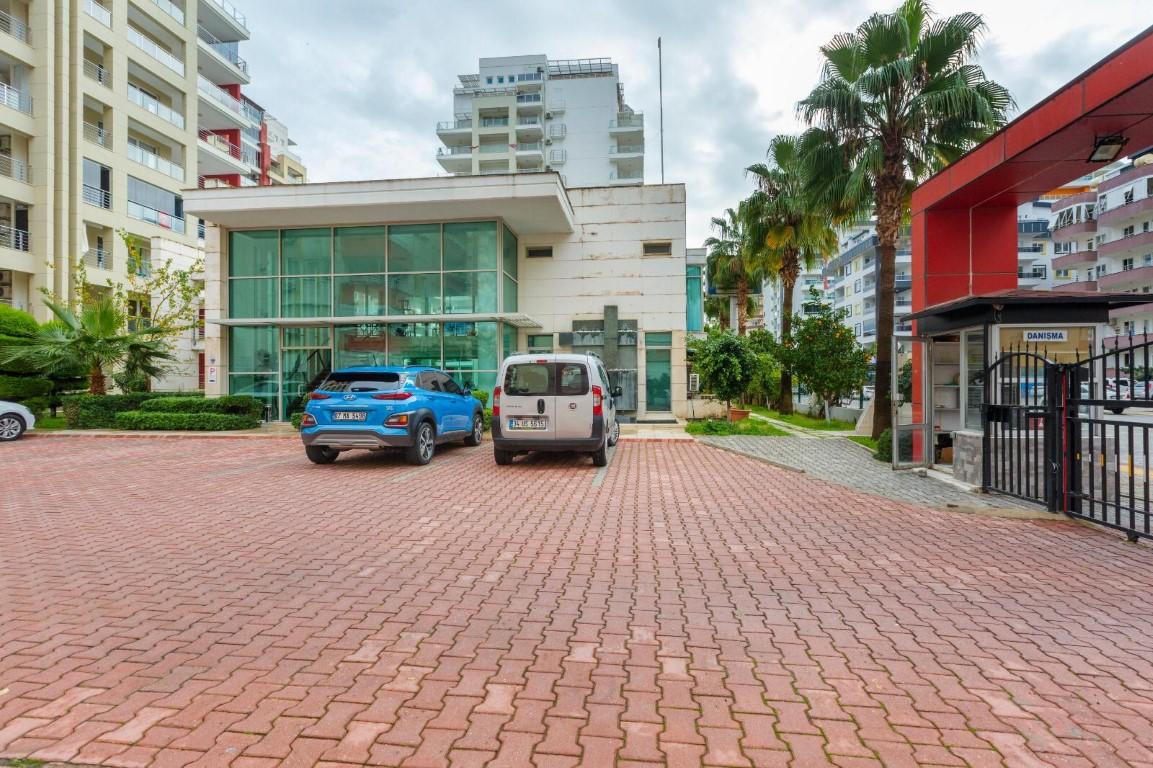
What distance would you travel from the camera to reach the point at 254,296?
20.9 meters

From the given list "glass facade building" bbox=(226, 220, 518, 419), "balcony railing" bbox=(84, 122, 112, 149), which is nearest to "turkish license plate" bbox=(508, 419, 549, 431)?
"glass facade building" bbox=(226, 220, 518, 419)

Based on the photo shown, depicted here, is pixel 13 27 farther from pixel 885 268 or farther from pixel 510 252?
pixel 885 268

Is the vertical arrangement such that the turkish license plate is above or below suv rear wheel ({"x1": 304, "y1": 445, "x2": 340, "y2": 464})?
above

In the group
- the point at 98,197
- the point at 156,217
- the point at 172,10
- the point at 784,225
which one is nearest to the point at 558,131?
the point at 172,10

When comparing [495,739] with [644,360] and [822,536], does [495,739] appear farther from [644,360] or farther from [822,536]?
[644,360]

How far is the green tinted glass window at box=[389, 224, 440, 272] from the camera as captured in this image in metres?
20.1

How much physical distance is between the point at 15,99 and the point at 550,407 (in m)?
31.5

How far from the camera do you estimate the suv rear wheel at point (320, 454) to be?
437 inches

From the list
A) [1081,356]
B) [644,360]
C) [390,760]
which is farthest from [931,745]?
[644,360]

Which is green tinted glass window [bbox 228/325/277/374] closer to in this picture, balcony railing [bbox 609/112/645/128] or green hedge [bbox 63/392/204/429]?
green hedge [bbox 63/392/204/429]

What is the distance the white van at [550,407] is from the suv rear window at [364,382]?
5.68ft

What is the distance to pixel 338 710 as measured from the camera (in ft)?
9.61

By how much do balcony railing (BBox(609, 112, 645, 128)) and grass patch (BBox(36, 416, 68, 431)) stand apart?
52.5 m

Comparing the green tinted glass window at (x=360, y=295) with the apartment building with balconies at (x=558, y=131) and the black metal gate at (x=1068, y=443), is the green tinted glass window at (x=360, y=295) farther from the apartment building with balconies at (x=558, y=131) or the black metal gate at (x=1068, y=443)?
the apartment building with balconies at (x=558, y=131)
